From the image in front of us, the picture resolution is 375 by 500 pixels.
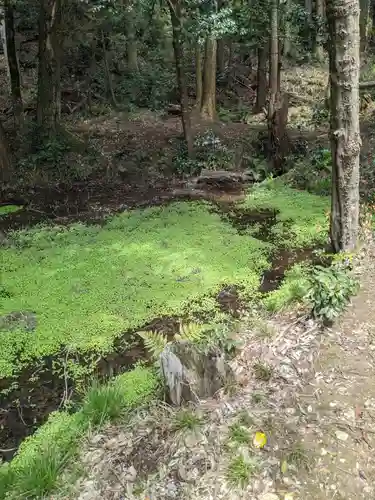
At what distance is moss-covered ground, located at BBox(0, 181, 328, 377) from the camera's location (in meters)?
4.90

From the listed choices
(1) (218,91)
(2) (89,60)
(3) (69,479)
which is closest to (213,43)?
(1) (218,91)

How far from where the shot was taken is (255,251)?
6.54 m

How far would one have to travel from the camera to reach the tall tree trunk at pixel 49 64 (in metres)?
→ 10.6

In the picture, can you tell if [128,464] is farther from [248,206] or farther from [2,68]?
[2,68]

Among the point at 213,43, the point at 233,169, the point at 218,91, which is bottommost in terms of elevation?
the point at 233,169

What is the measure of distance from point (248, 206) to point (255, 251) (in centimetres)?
213

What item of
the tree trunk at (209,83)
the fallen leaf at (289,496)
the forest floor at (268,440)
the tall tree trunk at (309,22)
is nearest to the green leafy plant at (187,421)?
the forest floor at (268,440)

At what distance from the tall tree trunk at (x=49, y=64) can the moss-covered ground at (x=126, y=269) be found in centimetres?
452

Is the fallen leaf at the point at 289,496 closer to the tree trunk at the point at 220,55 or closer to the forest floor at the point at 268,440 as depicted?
the forest floor at the point at 268,440

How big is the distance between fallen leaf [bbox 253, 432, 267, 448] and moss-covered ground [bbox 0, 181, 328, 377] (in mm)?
2043

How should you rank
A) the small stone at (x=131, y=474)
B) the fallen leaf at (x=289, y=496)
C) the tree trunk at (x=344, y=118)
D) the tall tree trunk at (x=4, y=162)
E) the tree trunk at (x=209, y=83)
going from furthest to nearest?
the tree trunk at (x=209, y=83), the tall tree trunk at (x=4, y=162), the tree trunk at (x=344, y=118), the small stone at (x=131, y=474), the fallen leaf at (x=289, y=496)

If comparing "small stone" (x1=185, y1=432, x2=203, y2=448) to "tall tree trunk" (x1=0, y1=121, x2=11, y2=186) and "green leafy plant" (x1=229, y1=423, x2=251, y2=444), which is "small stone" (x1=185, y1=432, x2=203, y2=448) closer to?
"green leafy plant" (x1=229, y1=423, x2=251, y2=444)

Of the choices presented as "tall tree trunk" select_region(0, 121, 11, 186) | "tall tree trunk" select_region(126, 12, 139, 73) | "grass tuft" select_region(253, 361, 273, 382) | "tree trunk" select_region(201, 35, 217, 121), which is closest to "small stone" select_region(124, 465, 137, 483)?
"grass tuft" select_region(253, 361, 273, 382)

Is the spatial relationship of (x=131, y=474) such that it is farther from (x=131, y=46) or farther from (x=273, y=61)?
(x=131, y=46)
